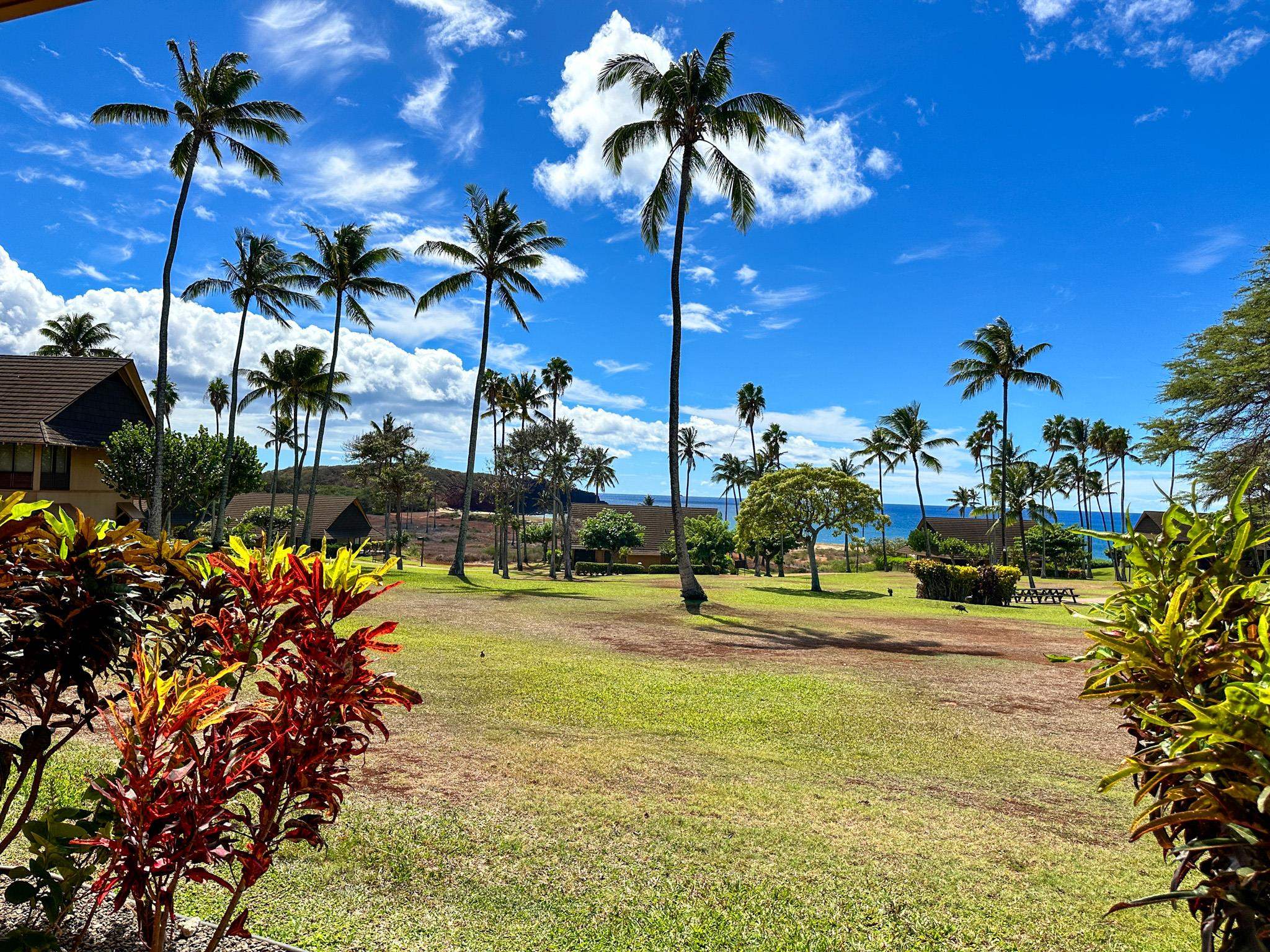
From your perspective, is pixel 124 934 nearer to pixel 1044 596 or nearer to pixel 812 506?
pixel 812 506

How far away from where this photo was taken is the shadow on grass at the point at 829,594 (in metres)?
31.1

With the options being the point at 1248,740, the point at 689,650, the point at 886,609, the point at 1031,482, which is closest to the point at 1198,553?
the point at 1248,740

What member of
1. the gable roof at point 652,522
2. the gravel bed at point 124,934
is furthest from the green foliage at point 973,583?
the gable roof at point 652,522

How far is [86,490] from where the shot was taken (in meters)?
31.3

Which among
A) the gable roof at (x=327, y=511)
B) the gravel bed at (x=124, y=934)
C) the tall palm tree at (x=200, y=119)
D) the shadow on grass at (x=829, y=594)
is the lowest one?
the shadow on grass at (x=829, y=594)

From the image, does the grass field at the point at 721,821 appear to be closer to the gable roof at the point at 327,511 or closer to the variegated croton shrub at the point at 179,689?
the variegated croton shrub at the point at 179,689

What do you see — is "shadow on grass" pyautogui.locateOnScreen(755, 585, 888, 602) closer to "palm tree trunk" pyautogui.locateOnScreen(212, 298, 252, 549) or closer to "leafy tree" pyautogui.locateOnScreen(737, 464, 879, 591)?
"leafy tree" pyautogui.locateOnScreen(737, 464, 879, 591)

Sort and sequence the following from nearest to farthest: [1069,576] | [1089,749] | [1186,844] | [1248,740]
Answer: [1248,740]
[1186,844]
[1089,749]
[1069,576]

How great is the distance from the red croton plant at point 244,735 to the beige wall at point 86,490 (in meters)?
Answer: 34.8

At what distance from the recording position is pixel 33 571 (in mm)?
2469

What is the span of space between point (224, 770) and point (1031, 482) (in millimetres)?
80640

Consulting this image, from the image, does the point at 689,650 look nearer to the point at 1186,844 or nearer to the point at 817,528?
the point at 1186,844

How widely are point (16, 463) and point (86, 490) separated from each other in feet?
10.7

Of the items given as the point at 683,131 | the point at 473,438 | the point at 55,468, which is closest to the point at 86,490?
the point at 55,468
